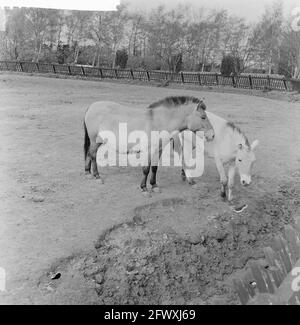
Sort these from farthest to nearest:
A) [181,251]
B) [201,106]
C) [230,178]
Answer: [230,178] → [201,106] → [181,251]

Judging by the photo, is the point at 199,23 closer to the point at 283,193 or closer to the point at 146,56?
the point at 146,56

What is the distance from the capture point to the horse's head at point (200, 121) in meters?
1.89

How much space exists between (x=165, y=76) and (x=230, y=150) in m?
0.46

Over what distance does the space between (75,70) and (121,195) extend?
0.61 metres

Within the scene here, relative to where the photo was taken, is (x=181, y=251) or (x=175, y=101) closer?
(x=181, y=251)

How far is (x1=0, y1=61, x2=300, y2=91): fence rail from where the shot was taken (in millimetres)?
1866

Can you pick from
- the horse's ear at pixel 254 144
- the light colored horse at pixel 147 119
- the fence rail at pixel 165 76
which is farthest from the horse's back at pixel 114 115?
the horse's ear at pixel 254 144

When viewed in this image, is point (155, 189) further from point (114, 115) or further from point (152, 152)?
point (114, 115)

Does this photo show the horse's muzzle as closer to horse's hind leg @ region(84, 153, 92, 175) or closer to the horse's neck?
the horse's neck

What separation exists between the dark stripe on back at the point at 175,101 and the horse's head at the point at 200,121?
0.04 metres

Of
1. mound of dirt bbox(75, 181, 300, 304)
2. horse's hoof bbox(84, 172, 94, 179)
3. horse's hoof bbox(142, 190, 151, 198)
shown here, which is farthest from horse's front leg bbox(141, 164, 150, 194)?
horse's hoof bbox(84, 172, 94, 179)

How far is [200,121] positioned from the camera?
6.26 ft

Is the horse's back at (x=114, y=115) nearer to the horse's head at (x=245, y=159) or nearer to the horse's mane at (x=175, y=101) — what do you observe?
the horse's mane at (x=175, y=101)

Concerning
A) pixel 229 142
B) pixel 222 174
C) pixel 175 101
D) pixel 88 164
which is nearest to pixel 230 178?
pixel 222 174
